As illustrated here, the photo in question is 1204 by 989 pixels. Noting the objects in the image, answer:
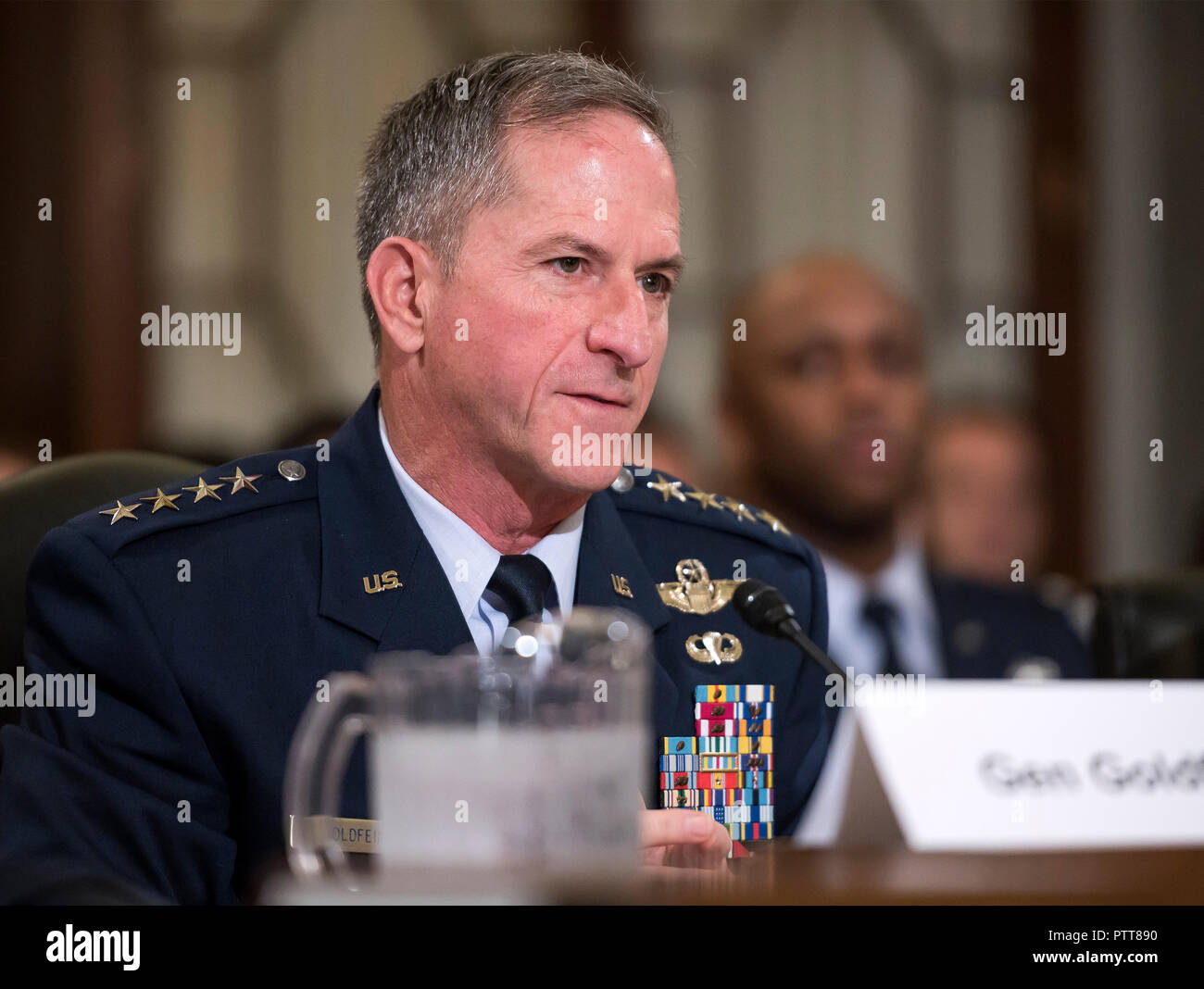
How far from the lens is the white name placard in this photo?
970 mm

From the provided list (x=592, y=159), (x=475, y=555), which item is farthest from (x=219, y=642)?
(x=592, y=159)

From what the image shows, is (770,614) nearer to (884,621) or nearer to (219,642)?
(219,642)

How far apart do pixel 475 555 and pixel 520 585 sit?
→ 62 millimetres

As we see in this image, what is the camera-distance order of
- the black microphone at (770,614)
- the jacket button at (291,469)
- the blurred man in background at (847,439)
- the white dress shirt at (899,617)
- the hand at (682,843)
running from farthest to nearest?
the blurred man in background at (847,439), the white dress shirt at (899,617), the jacket button at (291,469), the black microphone at (770,614), the hand at (682,843)

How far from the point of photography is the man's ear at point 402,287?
4.92ft

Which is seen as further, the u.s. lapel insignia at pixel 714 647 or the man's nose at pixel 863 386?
the man's nose at pixel 863 386

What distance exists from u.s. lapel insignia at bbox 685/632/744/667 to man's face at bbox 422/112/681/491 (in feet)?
0.86

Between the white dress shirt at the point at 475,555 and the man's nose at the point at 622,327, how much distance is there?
8.7 inches

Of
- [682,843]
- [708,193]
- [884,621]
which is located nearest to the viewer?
[682,843]

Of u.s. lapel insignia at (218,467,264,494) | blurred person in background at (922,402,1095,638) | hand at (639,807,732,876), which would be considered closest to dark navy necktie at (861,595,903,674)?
blurred person in background at (922,402,1095,638)

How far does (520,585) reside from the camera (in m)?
1.40

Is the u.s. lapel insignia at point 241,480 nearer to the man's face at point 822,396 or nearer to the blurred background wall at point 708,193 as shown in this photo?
the man's face at point 822,396

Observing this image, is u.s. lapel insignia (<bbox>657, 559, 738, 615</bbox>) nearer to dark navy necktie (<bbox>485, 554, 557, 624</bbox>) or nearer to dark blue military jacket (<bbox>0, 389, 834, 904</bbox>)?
dark blue military jacket (<bbox>0, 389, 834, 904</bbox>)

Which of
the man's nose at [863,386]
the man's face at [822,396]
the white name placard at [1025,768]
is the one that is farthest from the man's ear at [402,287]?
the man's nose at [863,386]
